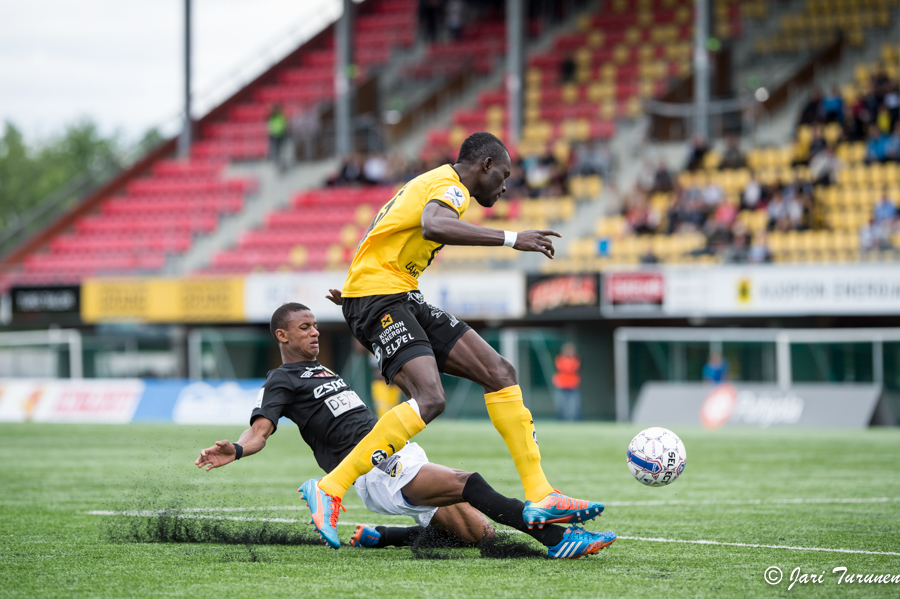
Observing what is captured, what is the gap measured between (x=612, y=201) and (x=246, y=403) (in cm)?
937

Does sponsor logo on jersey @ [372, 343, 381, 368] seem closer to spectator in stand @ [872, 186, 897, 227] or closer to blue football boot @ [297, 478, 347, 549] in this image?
blue football boot @ [297, 478, 347, 549]

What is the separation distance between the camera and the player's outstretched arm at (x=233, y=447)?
18.1 ft

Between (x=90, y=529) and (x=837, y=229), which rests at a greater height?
(x=837, y=229)

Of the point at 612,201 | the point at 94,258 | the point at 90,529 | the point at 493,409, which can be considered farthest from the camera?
the point at 94,258

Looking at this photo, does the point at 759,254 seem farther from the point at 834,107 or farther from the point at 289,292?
the point at 289,292

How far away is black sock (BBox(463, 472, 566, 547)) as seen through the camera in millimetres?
5668

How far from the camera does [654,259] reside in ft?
71.1

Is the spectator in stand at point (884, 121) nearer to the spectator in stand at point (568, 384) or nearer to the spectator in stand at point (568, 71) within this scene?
the spectator in stand at point (568, 384)

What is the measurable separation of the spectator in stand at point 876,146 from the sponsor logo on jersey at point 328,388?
1850cm

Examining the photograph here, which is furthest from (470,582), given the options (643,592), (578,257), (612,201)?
(612,201)

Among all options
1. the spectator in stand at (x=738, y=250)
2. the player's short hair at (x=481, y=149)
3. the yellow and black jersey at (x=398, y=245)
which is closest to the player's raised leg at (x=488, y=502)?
the yellow and black jersey at (x=398, y=245)

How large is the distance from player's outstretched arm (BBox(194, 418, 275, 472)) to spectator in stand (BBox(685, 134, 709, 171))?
19513 millimetres

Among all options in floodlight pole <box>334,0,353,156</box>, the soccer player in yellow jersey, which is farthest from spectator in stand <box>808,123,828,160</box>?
the soccer player in yellow jersey

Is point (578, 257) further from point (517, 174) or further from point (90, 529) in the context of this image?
point (90, 529)
